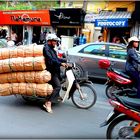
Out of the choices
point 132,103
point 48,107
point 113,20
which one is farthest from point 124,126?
point 113,20

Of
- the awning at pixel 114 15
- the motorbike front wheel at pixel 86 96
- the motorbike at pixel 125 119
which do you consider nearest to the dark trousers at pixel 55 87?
the motorbike front wheel at pixel 86 96

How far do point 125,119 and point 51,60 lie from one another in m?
3.04

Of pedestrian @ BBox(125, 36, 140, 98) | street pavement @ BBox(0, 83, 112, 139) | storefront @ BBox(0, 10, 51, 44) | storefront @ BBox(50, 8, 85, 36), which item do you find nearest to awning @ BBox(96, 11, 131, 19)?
storefront @ BBox(50, 8, 85, 36)

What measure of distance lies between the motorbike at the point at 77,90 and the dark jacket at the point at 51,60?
0.32 metres

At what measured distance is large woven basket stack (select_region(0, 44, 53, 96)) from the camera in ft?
26.7

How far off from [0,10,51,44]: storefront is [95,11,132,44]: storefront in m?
6.67

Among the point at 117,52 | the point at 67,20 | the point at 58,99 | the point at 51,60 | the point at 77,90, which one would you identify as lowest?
the point at 58,99

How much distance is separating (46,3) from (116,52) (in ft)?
71.8

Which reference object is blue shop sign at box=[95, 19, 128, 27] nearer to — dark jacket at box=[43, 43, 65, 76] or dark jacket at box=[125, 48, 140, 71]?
dark jacket at box=[125, 48, 140, 71]

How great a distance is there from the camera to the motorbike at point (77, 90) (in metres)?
8.52

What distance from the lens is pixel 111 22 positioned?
1029 inches

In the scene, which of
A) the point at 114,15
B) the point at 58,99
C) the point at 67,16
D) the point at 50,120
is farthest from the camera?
the point at 67,16

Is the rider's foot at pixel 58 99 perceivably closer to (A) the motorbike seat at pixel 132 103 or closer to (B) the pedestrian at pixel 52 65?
(B) the pedestrian at pixel 52 65

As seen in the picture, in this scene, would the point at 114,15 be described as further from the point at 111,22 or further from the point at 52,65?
the point at 52,65
